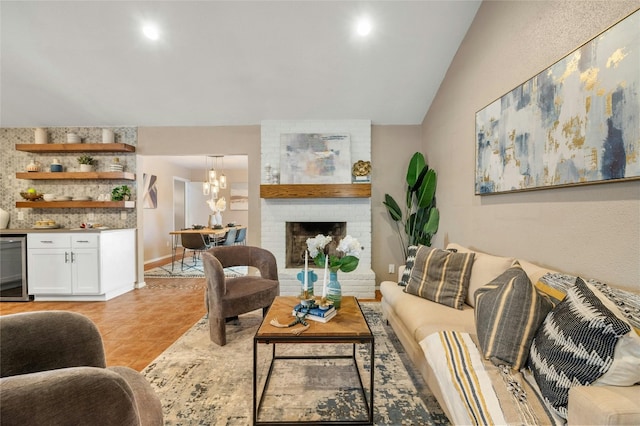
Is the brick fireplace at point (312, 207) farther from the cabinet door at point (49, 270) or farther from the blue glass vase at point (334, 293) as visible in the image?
the cabinet door at point (49, 270)

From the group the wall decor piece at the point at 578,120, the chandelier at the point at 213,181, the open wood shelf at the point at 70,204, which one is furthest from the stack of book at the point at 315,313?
the chandelier at the point at 213,181

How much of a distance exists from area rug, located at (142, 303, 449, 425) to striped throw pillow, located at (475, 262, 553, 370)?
1.79ft

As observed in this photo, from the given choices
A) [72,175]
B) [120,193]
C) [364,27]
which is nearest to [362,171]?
[364,27]

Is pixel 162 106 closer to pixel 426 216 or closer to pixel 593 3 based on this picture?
pixel 426 216

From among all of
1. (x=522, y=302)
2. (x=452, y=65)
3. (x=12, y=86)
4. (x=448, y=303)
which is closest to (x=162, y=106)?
(x=12, y=86)

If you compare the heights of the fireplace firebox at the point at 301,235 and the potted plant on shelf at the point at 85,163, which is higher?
Answer: the potted plant on shelf at the point at 85,163

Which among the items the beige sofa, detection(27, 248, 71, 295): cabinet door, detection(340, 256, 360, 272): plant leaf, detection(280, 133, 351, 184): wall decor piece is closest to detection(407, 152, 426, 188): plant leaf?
detection(280, 133, 351, 184): wall decor piece

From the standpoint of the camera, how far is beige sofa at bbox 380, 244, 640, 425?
816mm

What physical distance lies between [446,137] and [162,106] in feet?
12.1

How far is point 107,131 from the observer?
151 inches

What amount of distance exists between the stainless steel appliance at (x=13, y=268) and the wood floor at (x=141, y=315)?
0.11m

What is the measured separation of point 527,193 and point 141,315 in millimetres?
3897

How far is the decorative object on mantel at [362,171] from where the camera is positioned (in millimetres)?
3758

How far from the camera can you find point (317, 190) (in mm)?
3686
